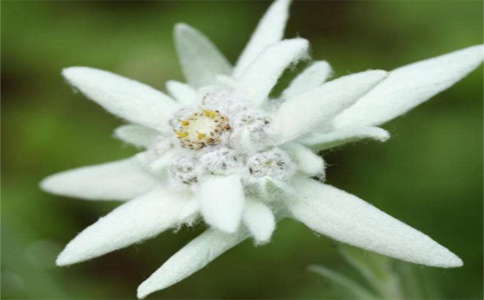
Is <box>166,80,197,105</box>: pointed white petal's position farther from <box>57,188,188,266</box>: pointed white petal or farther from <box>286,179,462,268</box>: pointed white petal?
<box>286,179,462,268</box>: pointed white petal

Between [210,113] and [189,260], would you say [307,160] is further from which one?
[189,260]

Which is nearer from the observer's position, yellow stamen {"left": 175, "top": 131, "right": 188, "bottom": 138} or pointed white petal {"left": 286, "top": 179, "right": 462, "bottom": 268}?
pointed white petal {"left": 286, "top": 179, "right": 462, "bottom": 268}

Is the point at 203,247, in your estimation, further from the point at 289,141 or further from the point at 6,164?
the point at 6,164

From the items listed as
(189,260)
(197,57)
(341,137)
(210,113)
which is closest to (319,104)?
(341,137)

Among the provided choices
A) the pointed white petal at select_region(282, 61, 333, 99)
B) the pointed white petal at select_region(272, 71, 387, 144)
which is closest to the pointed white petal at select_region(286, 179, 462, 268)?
the pointed white petal at select_region(272, 71, 387, 144)

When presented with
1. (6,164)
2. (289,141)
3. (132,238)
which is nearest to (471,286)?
(289,141)

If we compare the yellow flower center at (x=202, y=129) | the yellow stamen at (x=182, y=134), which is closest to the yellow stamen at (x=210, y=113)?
the yellow flower center at (x=202, y=129)

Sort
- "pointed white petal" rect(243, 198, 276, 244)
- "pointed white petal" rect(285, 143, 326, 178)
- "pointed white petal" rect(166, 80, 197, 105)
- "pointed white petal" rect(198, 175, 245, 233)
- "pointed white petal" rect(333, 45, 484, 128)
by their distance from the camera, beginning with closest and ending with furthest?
"pointed white petal" rect(198, 175, 245, 233) < "pointed white petal" rect(243, 198, 276, 244) < "pointed white petal" rect(285, 143, 326, 178) < "pointed white petal" rect(333, 45, 484, 128) < "pointed white petal" rect(166, 80, 197, 105)
